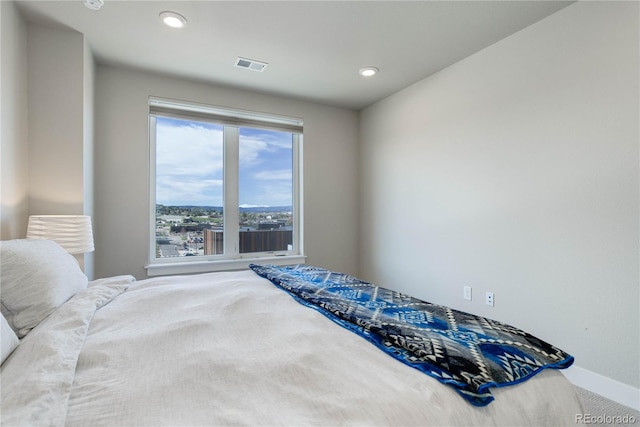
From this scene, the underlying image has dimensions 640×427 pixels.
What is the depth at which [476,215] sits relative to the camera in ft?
8.96

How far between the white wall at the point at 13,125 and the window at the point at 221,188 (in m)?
1.01

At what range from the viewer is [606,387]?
1955 mm

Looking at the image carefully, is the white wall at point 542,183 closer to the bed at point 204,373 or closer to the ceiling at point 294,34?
the ceiling at point 294,34

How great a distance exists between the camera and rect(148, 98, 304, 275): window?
3260 mm

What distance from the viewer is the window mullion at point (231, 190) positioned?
354 cm

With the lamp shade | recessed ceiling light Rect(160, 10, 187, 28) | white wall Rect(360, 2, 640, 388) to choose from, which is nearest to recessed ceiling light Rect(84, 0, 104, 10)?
recessed ceiling light Rect(160, 10, 187, 28)

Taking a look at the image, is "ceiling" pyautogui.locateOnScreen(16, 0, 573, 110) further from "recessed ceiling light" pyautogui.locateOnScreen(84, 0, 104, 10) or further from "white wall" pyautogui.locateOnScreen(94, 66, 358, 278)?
"white wall" pyautogui.locateOnScreen(94, 66, 358, 278)

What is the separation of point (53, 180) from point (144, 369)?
2175mm

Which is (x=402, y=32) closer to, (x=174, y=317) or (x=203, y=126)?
(x=203, y=126)

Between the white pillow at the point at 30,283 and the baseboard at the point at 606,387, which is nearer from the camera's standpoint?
the white pillow at the point at 30,283

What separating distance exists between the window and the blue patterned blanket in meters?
2.12

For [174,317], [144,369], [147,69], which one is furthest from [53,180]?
[144,369]

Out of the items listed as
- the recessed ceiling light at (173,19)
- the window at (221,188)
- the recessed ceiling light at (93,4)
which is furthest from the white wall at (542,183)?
the recessed ceiling light at (93,4)

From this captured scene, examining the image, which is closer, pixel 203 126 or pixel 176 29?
pixel 176 29
